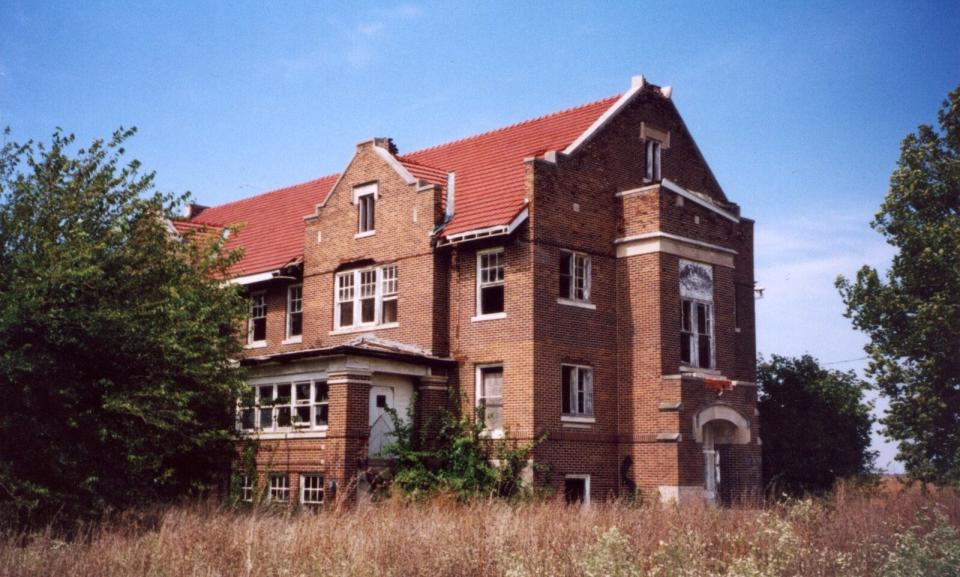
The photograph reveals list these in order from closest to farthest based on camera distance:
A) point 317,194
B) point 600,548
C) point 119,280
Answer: point 600,548, point 119,280, point 317,194

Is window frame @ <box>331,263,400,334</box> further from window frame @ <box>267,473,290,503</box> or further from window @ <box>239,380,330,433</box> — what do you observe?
window frame @ <box>267,473,290,503</box>

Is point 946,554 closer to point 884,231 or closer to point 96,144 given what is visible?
point 96,144

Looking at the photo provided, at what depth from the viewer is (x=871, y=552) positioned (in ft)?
47.4

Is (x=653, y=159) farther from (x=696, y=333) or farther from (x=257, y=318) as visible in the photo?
(x=257, y=318)

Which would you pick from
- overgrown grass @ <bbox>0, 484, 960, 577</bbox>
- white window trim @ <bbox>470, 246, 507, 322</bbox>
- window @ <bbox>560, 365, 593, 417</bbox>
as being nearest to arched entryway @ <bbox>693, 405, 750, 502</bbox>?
window @ <bbox>560, 365, 593, 417</bbox>

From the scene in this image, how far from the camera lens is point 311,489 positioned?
27.7 metres

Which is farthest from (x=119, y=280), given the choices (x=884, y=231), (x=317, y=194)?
(x=884, y=231)

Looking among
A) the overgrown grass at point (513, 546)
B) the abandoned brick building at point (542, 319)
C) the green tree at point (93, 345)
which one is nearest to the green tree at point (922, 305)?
the abandoned brick building at point (542, 319)

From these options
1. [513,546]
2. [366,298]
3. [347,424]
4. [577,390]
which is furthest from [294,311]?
[513,546]

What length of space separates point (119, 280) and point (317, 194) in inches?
714

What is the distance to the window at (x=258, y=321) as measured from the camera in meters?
34.9

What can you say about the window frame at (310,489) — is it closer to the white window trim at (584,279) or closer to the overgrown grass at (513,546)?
the white window trim at (584,279)

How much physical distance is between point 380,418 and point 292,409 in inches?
112

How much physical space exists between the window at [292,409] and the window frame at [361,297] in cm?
305
